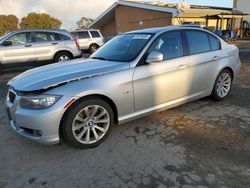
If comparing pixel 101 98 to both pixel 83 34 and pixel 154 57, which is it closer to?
pixel 154 57

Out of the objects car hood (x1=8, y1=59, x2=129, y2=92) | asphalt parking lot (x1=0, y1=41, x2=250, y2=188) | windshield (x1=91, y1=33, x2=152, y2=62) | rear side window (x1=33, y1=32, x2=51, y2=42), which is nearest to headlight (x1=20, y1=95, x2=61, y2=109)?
car hood (x1=8, y1=59, x2=129, y2=92)

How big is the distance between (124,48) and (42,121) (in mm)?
2052

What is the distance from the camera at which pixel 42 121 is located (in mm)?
3244

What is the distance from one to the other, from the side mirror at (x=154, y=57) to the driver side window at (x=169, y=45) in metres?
0.18

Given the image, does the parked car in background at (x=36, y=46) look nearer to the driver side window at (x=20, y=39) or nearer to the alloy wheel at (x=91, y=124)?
the driver side window at (x=20, y=39)

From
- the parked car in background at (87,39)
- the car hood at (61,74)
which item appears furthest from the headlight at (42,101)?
the parked car in background at (87,39)

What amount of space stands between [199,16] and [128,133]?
83.5 ft

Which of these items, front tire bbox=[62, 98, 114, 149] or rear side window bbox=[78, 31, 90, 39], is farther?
rear side window bbox=[78, 31, 90, 39]

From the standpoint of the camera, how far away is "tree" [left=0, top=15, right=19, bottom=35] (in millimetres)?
58969

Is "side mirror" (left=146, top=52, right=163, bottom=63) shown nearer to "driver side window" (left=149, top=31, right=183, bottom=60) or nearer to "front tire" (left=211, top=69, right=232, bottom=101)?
"driver side window" (left=149, top=31, right=183, bottom=60)

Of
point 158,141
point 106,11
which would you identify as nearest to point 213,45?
point 158,141

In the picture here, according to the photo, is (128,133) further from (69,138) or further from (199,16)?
(199,16)

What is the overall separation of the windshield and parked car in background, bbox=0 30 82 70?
5850 millimetres

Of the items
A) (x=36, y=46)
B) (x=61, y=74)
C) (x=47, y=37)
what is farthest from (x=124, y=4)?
(x=61, y=74)
